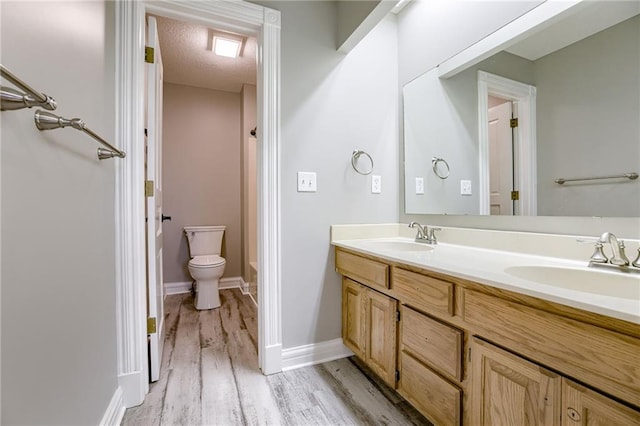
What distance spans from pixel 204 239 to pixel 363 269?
2271mm

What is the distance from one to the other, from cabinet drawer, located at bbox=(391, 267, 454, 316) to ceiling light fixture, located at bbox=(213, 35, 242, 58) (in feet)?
7.59

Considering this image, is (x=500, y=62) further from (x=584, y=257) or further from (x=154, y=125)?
(x=154, y=125)

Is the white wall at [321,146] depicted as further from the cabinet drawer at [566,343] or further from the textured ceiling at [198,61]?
the cabinet drawer at [566,343]

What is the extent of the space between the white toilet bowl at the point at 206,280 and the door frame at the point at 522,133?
2317 mm

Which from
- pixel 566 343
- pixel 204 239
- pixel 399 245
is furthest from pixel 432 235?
pixel 204 239

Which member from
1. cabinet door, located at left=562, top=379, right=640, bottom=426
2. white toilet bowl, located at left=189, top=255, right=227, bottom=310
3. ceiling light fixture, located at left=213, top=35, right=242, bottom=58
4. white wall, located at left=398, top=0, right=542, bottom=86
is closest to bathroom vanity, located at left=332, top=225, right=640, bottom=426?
cabinet door, located at left=562, top=379, right=640, bottom=426

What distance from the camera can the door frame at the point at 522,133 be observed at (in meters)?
1.28

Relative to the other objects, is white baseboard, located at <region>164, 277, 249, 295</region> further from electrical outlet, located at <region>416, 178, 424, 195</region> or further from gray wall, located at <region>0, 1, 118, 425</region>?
electrical outlet, located at <region>416, 178, 424, 195</region>

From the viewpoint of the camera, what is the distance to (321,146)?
1790 millimetres

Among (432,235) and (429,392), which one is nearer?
(429,392)

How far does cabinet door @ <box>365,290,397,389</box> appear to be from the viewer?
1300mm

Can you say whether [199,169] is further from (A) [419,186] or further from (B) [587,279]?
(B) [587,279]

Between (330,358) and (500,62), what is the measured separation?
1931mm

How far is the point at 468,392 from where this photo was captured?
944 mm
